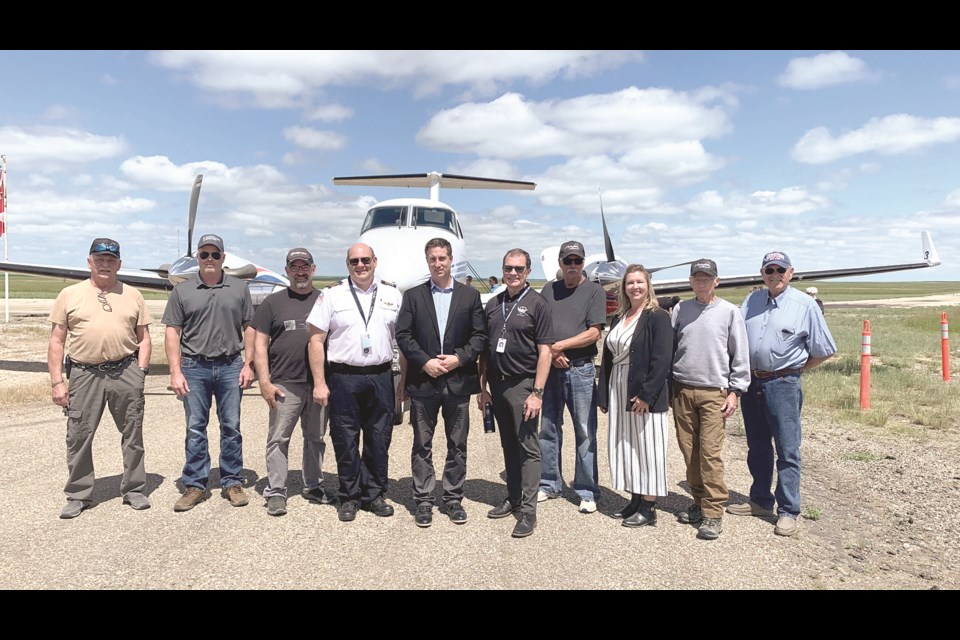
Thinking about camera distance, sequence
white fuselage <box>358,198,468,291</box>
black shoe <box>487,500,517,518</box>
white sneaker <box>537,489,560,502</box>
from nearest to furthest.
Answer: black shoe <box>487,500,517,518</box>, white sneaker <box>537,489,560,502</box>, white fuselage <box>358,198,468,291</box>

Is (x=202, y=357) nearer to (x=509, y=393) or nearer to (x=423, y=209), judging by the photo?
(x=509, y=393)

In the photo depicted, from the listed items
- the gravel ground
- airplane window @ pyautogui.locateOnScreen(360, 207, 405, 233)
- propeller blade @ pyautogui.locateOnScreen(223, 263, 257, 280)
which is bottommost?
the gravel ground

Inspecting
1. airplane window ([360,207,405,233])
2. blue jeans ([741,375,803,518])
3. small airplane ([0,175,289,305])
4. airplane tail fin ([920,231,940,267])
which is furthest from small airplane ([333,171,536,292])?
airplane tail fin ([920,231,940,267])

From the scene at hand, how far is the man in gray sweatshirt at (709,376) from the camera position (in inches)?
170

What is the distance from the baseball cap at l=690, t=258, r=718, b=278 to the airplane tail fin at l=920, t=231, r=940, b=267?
15.0m

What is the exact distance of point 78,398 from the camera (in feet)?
15.3

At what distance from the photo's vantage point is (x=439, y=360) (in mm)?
4391

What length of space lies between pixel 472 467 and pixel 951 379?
11.3 metres

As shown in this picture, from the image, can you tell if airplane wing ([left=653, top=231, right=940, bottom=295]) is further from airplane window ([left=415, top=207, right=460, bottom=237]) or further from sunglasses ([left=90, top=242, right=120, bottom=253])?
sunglasses ([left=90, top=242, right=120, bottom=253])

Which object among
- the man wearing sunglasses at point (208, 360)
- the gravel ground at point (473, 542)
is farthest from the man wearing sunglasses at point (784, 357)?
the man wearing sunglasses at point (208, 360)

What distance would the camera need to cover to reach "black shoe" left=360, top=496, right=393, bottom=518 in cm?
463

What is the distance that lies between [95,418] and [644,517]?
179 inches

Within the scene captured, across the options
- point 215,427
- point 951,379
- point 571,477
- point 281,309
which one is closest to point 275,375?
point 281,309
